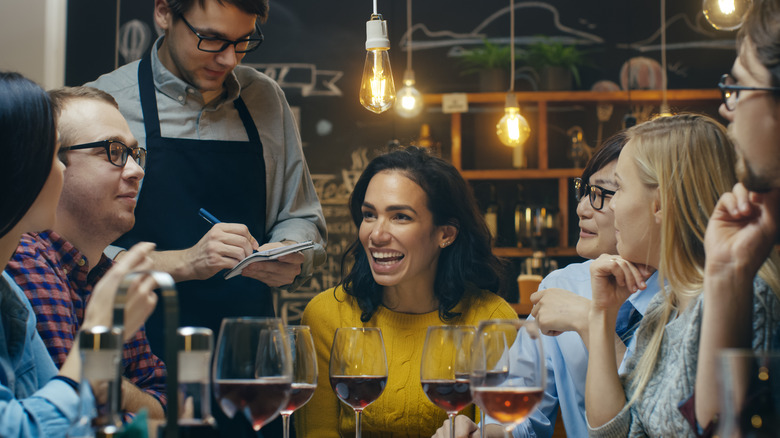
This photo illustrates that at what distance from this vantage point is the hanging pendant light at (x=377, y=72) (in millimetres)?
1820

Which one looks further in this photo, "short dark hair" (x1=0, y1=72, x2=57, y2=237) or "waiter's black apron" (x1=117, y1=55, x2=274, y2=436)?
"waiter's black apron" (x1=117, y1=55, x2=274, y2=436)

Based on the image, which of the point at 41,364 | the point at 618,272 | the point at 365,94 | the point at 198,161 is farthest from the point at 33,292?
the point at 618,272

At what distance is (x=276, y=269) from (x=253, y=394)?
956 mm

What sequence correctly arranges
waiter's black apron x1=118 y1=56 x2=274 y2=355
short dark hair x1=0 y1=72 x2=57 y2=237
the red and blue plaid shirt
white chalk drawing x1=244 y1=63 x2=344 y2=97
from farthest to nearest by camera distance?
white chalk drawing x1=244 y1=63 x2=344 y2=97, waiter's black apron x1=118 y1=56 x2=274 y2=355, the red and blue plaid shirt, short dark hair x1=0 y1=72 x2=57 y2=237

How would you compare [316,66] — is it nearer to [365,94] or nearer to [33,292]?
[365,94]

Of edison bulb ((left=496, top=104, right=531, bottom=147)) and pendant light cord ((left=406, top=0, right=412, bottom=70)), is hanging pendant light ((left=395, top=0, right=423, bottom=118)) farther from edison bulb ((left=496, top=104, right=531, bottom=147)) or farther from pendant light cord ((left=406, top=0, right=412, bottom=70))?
edison bulb ((left=496, top=104, right=531, bottom=147))

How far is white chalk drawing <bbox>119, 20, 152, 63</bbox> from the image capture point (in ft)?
15.3

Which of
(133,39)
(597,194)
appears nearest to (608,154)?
(597,194)

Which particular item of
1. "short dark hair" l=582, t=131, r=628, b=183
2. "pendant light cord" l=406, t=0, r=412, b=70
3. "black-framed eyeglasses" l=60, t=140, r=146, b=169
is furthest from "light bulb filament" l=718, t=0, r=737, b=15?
"pendant light cord" l=406, t=0, r=412, b=70

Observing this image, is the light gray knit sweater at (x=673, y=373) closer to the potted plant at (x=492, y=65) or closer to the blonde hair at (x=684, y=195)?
the blonde hair at (x=684, y=195)

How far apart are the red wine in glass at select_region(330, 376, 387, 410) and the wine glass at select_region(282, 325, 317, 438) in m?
0.10

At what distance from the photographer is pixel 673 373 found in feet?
4.20

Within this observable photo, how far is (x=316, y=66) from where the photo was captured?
15.5ft

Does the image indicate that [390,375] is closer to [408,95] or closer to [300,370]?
[300,370]
